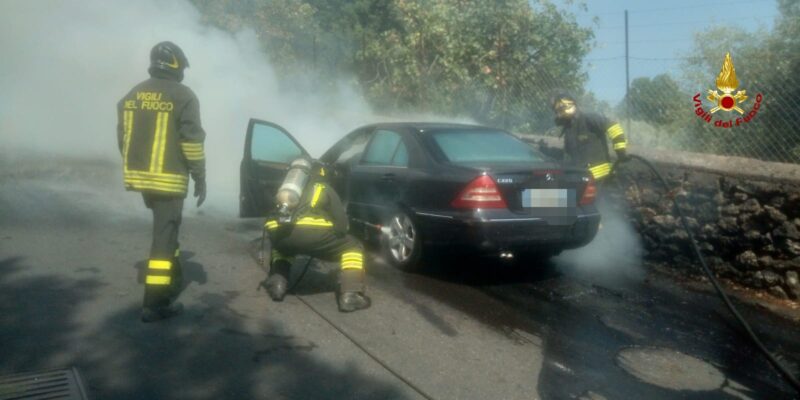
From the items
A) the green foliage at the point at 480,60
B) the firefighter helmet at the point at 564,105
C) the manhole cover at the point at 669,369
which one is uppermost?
the green foliage at the point at 480,60

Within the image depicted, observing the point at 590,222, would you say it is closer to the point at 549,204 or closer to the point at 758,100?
the point at 549,204

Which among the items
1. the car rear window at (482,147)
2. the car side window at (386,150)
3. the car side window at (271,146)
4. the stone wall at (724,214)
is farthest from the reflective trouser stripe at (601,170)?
the car side window at (271,146)

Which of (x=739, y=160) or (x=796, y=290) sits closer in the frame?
(x=796, y=290)

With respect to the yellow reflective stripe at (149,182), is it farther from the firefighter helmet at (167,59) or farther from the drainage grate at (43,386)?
the drainage grate at (43,386)

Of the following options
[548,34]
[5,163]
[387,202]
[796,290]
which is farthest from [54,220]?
[548,34]

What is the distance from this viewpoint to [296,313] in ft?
17.5

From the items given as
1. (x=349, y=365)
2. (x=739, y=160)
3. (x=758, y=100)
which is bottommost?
(x=349, y=365)

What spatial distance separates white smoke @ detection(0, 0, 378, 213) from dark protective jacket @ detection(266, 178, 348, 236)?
977cm

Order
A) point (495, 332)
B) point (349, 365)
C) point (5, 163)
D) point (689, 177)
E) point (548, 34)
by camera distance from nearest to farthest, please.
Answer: point (349, 365) < point (495, 332) < point (689, 177) < point (5, 163) < point (548, 34)

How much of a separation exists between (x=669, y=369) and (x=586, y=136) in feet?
12.2

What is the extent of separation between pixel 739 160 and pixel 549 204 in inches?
83.4

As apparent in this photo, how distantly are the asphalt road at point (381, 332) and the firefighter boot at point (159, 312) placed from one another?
0.06 meters

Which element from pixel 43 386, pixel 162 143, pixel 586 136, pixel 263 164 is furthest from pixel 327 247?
pixel 586 136

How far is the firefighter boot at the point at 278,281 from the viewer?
219 inches
